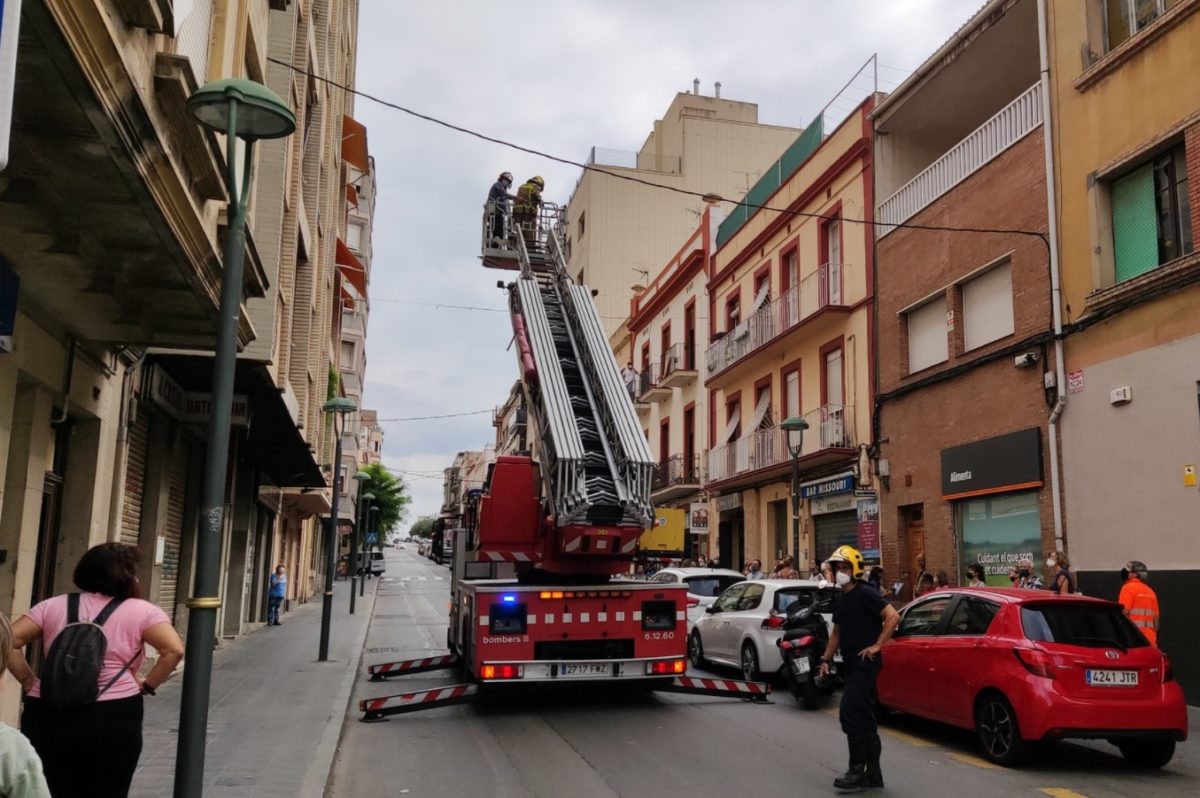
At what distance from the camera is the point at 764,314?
2661 cm

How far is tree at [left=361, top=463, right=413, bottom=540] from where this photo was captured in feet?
253

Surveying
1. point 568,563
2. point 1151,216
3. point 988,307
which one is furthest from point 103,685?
point 988,307

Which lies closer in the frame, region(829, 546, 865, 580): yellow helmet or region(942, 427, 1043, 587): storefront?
region(829, 546, 865, 580): yellow helmet

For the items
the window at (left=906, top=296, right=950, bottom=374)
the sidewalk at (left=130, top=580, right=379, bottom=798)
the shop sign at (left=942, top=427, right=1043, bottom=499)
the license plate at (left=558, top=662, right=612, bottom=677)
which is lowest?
the sidewalk at (left=130, top=580, right=379, bottom=798)

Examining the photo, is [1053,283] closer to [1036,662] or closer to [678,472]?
[1036,662]

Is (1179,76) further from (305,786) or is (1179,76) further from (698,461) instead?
(698,461)

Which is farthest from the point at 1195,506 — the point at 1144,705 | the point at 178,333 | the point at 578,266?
the point at 578,266

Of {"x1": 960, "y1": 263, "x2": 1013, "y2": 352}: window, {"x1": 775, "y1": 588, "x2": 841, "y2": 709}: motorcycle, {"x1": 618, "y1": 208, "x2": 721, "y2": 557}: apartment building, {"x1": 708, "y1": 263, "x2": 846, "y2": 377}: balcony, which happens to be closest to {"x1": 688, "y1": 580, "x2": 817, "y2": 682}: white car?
{"x1": 775, "y1": 588, "x2": 841, "y2": 709}: motorcycle

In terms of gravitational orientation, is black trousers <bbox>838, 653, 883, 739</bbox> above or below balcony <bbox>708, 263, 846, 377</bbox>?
below

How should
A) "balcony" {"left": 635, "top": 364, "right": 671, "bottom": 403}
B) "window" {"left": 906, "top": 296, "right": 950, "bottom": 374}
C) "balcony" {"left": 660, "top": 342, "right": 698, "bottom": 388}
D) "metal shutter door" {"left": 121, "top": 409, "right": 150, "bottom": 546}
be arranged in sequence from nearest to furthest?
"metal shutter door" {"left": 121, "top": 409, "right": 150, "bottom": 546}, "window" {"left": 906, "top": 296, "right": 950, "bottom": 374}, "balcony" {"left": 660, "top": 342, "right": 698, "bottom": 388}, "balcony" {"left": 635, "top": 364, "right": 671, "bottom": 403}

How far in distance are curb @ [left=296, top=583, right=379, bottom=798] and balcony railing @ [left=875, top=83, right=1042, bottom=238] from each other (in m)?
13.2

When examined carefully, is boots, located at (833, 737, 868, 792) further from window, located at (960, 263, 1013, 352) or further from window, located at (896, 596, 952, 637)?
window, located at (960, 263, 1013, 352)

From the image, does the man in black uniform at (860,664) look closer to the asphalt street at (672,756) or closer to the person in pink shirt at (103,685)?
the asphalt street at (672,756)

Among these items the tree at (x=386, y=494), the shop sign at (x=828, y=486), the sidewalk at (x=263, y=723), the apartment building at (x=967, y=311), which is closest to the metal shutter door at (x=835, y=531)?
the shop sign at (x=828, y=486)
